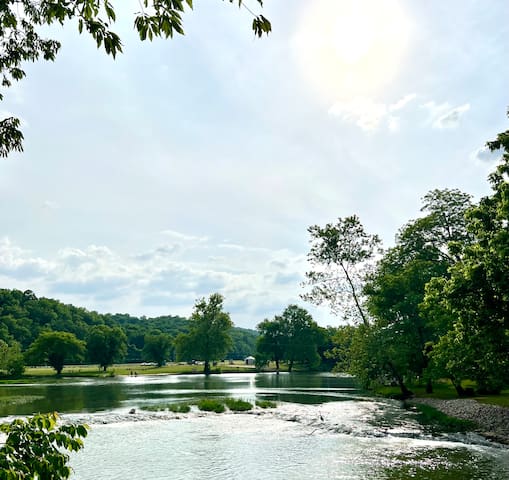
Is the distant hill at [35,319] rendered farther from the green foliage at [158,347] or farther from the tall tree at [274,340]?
the tall tree at [274,340]

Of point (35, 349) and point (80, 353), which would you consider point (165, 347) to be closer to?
point (80, 353)

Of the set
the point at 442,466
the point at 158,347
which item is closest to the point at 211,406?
the point at 442,466

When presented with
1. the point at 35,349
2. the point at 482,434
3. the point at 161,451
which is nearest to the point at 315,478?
the point at 161,451

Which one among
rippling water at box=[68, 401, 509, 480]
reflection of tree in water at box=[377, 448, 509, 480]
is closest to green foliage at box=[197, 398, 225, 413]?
rippling water at box=[68, 401, 509, 480]

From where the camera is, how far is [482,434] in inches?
996

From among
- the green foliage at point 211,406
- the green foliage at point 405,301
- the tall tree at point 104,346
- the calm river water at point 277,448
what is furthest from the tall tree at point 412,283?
the tall tree at point 104,346

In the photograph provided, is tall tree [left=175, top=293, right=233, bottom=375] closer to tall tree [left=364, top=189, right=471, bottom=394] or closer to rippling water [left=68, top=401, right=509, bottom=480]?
tall tree [left=364, top=189, right=471, bottom=394]

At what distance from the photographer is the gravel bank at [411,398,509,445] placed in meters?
25.3

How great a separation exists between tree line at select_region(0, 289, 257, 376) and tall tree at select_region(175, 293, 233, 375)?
76 cm

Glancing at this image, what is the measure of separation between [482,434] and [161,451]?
713 inches

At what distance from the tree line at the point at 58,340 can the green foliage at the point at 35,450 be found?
10024 centimetres

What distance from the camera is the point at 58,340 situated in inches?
4294

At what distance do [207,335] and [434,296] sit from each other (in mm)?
99080

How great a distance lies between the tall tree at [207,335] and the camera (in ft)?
387
